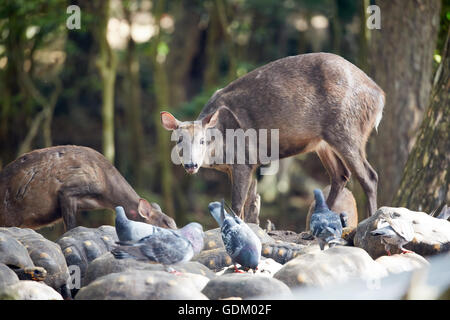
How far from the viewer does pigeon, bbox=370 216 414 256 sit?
4852 millimetres

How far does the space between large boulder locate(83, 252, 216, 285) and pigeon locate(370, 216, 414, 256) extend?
3.95ft

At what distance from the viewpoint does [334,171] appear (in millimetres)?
6984

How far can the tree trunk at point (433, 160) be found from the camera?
6602 mm

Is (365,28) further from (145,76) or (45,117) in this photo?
(145,76)

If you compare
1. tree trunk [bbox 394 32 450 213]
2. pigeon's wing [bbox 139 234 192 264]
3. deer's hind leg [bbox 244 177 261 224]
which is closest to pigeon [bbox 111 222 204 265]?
pigeon's wing [bbox 139 234 192 264]

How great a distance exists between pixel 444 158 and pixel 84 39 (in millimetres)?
11276

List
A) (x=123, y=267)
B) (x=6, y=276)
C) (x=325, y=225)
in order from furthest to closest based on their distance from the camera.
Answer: (x=325, y=225), (x=123, y=267), (x=6, y=276)

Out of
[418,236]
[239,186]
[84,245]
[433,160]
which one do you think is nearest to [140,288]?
[84,245]

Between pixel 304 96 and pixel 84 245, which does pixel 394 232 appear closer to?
pixel 304 96

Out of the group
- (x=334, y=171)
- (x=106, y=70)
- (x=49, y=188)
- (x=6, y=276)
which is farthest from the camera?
(x=106, y=70)

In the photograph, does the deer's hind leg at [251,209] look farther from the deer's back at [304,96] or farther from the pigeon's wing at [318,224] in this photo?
the pigeon's wing at [318,224]

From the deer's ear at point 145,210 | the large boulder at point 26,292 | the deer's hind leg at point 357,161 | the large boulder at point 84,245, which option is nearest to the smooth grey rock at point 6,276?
the large boulder at point 26,292

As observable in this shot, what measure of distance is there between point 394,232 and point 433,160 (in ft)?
6.79

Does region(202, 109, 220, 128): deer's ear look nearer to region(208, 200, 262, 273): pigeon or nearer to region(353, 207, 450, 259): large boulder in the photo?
region(208, 200, 262, 273): pigeon
